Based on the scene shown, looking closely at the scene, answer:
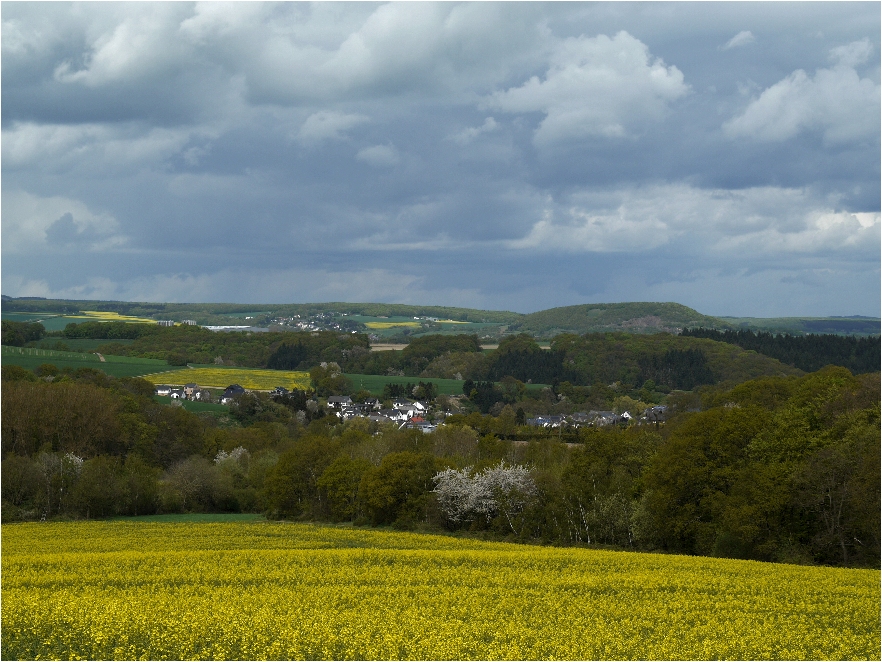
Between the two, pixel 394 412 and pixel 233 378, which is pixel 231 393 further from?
pixel 394 412

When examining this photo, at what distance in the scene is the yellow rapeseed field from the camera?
554ft

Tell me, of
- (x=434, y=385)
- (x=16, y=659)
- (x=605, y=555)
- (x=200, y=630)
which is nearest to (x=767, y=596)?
(x=605, y=555)

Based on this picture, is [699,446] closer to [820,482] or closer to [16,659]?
[820,482]

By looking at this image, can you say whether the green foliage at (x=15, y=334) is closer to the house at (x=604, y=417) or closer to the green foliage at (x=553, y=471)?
the green foliage at (x=553, y=471)

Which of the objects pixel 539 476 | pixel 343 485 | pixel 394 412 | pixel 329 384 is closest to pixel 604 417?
pixel 394 412

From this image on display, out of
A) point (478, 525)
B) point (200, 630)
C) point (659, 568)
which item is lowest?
point (478, 525)

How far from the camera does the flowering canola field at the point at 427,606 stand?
21.6 metres

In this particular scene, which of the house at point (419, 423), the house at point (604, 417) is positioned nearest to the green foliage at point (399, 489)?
the house at point (419, 423)

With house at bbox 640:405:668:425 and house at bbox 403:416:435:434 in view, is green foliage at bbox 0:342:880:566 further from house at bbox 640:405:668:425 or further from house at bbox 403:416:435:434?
house at bbox 640:405:668:425

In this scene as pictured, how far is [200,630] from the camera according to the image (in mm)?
22531

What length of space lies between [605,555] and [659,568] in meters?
5.28

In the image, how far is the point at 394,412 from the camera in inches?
6393

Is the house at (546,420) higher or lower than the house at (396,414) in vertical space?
higher

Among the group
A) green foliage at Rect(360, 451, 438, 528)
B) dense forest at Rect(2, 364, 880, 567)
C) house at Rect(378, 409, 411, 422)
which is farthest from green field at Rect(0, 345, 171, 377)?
green foliage at Rect(360, 451, 438, 528)
